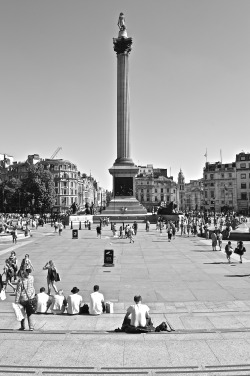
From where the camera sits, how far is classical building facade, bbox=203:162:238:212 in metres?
134

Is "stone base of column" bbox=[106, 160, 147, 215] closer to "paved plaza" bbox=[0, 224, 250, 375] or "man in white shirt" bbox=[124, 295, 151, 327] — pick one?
"paved plaza" bbox=[0, 224, 250, 375]

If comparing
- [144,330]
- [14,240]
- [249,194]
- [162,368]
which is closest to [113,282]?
[144,330]

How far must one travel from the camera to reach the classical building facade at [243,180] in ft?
431

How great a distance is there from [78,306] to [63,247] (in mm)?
21092

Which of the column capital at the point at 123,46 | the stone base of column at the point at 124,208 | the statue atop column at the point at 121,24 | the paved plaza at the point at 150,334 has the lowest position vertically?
the paved plaza at the point at 150,334

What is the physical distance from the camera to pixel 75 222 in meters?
67.9

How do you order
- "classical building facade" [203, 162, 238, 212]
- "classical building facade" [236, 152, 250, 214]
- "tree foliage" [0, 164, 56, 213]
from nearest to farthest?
"tree foliage" [0, 164, 56, 213] < "classical building facade" [236, 152, 250, 214] < "classical building facade" [203, 162, 238, 212]

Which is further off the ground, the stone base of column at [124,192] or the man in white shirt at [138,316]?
the stone base of column at [124,192]

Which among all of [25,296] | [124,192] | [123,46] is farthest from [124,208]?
[25,296]

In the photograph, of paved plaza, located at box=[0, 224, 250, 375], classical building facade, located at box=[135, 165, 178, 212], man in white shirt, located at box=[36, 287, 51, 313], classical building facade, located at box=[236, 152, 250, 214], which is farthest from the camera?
classical building facade, located at box=[135, 165, 178, 212]

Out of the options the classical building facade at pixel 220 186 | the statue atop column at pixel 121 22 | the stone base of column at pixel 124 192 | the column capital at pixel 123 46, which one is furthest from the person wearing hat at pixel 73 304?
the classical building facade at pixel 220 186

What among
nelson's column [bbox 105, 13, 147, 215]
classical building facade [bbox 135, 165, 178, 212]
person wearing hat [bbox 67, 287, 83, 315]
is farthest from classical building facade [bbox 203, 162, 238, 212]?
person wearing hat [bbox 67, 287, 83, 315]

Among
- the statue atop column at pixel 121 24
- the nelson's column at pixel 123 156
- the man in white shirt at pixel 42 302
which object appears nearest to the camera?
the man in white shirt at pixel 42 302

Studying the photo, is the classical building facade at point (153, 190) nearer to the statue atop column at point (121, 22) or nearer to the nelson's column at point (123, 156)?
the statue atop column at point (121, 22)
